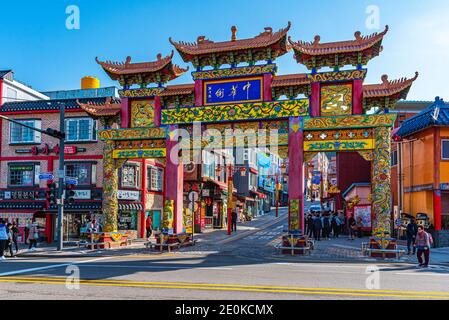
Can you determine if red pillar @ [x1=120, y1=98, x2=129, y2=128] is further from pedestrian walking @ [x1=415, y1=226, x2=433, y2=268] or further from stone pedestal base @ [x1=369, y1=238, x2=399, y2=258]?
pedestrian walking @ [x1=415, y1=226, x2=433, y2=268]

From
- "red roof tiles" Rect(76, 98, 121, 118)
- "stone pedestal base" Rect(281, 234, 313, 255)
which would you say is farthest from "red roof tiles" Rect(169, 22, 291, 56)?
"stone pedestal base" Rect(281, 234, 313, 255)

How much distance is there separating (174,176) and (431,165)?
13.8 metres

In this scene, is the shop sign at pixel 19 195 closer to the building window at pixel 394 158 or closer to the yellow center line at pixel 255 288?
the yellow center line at pixel 255 288

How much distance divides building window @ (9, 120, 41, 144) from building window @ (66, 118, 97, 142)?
80.9 inches

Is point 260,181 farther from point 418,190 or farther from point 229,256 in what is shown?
point 229,256

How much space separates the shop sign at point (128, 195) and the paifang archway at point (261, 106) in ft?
18.3

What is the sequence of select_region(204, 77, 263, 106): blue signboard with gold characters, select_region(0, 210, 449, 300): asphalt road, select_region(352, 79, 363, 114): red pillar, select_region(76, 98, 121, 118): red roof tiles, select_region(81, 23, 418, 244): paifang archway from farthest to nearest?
select_region(76, 98, 121, 118): red roof tiles → select_region(204, 77, 263, 106): blue signboard with gold characters → select_region(352, 79, 363, 114): red pillar → select_region(81, 23, 418, 244): paifang archway → select_region(0, 210, 449, 300): asphalt road

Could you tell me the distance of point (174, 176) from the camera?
23594 millimetres

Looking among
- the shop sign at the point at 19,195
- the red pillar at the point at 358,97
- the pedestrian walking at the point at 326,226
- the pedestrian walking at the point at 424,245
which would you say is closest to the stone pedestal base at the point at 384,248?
the pedestrian walking at the point at 424,245

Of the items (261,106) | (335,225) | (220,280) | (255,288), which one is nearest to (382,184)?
(261,106)

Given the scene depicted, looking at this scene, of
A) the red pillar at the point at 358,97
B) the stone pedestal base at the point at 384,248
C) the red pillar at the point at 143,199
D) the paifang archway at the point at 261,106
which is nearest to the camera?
the stone pedestal base at the point at 384,248

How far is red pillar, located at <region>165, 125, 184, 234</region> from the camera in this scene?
76.5ft

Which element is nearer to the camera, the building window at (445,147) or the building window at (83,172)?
the building window at (445,147)

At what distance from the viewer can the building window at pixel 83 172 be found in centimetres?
2984
